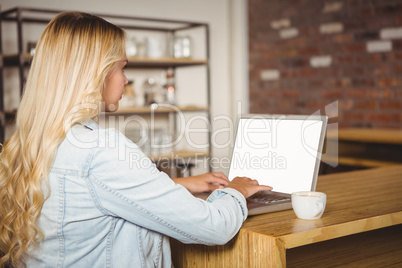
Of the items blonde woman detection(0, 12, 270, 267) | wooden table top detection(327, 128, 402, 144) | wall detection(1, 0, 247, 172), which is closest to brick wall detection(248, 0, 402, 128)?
wall detection(1, 0, 247, 172)

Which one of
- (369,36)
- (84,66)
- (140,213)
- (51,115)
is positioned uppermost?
(369,36)

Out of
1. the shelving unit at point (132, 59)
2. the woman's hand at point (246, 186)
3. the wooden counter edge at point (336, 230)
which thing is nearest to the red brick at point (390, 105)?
the shelving unit at point (132, 59)

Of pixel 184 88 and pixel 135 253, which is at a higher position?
pixel 184 88

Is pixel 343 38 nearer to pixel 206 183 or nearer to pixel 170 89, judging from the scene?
pixel 170 89

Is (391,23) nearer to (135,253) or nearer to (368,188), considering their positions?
(368,188)

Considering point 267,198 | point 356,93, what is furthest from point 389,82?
point 267,198

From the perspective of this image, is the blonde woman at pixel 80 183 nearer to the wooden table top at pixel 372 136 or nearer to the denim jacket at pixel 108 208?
the denim jacket at pixel 108 208

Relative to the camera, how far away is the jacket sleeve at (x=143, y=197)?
1050 millimetres

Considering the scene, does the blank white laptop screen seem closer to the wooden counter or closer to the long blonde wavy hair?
the wooden counter

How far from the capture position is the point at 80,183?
106cm

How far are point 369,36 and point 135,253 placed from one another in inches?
121

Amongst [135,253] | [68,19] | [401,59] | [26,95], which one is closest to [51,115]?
[26,95]

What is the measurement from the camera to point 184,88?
442 centimetres

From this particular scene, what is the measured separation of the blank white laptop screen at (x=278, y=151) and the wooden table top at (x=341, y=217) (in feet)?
0.43
